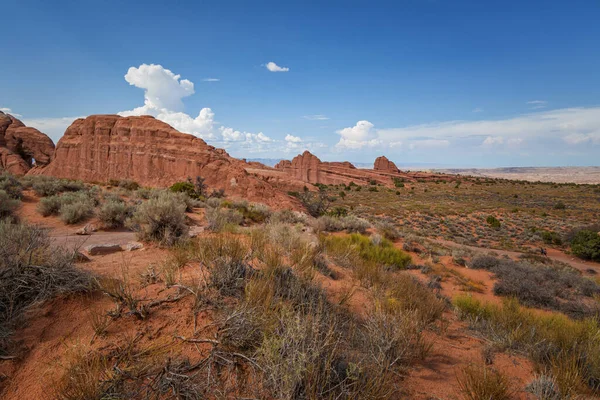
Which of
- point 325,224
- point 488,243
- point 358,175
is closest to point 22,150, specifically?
point 325,224

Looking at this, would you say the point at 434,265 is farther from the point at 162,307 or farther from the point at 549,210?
the point at 549,210

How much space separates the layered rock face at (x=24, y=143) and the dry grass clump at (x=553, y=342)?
1899 inches

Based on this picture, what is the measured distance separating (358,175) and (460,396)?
7428 centimetres

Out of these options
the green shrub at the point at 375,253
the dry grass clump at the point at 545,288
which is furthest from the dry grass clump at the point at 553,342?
the dry grass clump at the point at 545,288

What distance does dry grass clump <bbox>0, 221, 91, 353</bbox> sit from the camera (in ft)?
8.61

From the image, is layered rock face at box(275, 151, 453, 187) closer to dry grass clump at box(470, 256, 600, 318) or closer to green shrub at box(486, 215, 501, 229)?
green shrub at box(486, 215, 501, 229)

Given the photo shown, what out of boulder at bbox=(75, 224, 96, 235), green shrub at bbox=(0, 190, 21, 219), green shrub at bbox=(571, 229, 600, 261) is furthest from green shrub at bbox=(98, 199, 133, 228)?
green shrub at bbox=(571, 229, 600, 261)

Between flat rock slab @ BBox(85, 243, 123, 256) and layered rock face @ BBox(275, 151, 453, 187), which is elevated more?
layered rock face @ BBox(275, 151, 453, 187)

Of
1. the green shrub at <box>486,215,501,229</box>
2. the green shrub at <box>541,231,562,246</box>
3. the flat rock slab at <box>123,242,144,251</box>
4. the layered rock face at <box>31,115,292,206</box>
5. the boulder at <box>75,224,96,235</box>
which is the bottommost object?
the green shrub at <box>541,231,562,246</box>

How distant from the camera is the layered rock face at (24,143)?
3494 cm

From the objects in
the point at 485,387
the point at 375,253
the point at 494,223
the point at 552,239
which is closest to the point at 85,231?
the point at 375,253

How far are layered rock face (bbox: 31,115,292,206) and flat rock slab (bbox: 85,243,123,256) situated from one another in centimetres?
1489

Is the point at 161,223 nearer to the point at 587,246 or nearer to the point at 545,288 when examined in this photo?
the point at 545,288

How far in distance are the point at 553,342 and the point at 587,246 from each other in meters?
18.4
